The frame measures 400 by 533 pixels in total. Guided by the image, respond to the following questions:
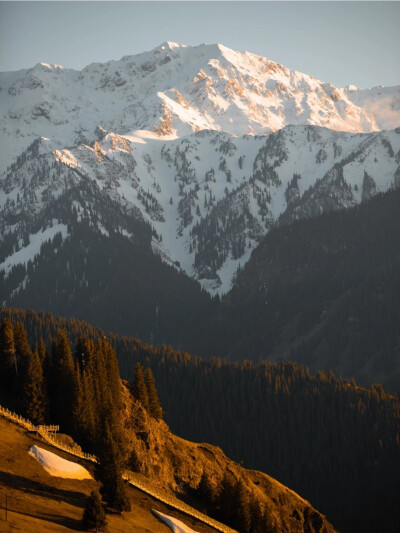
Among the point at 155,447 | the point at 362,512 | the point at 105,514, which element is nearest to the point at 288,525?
the point at 155,447

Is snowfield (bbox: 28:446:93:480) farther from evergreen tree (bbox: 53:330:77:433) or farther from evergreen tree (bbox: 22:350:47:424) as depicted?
evergreen tree (bbox: 53:330:77:433)

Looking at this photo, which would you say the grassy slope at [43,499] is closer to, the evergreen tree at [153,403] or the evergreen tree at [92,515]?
the evergreen tree at [92,515]

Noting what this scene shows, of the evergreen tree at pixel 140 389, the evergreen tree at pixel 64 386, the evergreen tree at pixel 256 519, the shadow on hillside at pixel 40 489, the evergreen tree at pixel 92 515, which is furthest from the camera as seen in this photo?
the evergreen tree at pixel 140 389

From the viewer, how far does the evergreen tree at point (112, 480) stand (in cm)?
9381

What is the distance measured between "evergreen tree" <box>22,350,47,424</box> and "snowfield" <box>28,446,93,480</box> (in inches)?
560

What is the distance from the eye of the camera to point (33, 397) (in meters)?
112

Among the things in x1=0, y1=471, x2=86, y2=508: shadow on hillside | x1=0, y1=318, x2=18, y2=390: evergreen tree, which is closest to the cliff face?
x1=0, y1=318, x2=18, y2=390: evergreen tree

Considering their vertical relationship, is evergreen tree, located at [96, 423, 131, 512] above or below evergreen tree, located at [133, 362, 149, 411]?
below

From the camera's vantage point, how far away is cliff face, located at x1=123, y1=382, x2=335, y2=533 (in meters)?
119

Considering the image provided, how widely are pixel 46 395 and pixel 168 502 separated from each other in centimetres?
2110

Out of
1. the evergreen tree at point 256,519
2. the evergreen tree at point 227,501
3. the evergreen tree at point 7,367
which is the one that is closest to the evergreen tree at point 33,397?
the evergreen tree at point 7,367

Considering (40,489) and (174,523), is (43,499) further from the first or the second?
(174,523)

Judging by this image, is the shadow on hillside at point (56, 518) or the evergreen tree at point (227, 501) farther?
the evergreen tree at point (227, 501)

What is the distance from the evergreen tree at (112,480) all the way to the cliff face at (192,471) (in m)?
19.0
